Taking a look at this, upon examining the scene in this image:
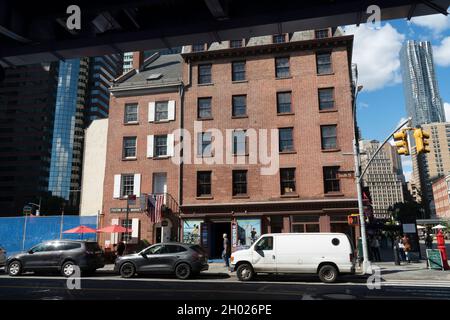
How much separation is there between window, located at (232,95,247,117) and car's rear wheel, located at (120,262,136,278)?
→ 15563 millimetres

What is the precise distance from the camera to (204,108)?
2981cm

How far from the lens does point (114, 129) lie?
1216 inches

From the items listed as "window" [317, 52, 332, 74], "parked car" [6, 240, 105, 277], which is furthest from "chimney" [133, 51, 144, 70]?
"parked car" [6, 240, 105, 277]

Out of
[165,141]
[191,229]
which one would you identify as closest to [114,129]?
[165,141]

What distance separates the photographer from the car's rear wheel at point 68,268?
17906 mm

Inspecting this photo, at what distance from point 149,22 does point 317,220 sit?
22331 millimetres

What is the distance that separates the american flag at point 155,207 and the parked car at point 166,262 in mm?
9417

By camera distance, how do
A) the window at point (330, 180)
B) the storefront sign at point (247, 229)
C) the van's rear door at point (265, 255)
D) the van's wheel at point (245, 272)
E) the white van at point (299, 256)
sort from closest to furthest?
the white van at point (299, 256) → the van's rear door at point (265, 255) → the van's wheel at point (245, 272) → the window at point (330, 180) → the storefront sign at point (247, 229)

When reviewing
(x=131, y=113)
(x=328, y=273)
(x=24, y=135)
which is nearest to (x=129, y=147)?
(x=131, y=113)

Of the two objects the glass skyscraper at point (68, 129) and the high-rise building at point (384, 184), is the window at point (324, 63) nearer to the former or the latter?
the glass skyscraper at point (68, 129)

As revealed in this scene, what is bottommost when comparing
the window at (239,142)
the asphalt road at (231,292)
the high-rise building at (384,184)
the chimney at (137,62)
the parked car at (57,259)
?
the asphalt road at (231,292)

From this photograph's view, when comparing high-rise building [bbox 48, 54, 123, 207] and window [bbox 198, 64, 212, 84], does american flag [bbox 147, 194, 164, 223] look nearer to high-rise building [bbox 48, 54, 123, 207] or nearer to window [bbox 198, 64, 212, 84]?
window [bbox 198, 64, 212, 84]

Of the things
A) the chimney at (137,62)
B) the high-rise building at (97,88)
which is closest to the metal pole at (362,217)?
the chimney at (137,62)
